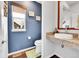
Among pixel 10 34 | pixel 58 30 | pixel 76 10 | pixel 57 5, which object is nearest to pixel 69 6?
pixel 76 10

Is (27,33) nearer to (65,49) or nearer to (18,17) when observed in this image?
(18,17)

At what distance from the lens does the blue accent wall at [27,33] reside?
9.80 ft

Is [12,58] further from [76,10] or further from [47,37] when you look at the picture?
[76,10]

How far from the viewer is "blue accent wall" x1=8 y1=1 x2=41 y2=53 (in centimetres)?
299

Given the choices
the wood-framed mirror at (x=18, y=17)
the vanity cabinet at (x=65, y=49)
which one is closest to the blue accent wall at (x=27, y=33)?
the wood-framed mirror at (x=18, y=17)

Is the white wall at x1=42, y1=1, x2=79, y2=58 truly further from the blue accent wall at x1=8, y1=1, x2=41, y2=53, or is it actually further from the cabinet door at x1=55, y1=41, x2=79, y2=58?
the blue accent wall at x1=8, y1=1, x2=41, y2=53

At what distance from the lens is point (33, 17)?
12.7 ft

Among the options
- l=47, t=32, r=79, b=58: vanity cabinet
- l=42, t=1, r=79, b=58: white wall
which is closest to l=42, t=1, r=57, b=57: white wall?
l=42, t=1, r=79, b=58: white wall

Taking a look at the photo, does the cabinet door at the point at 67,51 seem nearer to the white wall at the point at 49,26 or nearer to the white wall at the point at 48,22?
the white wall at the point at 49,26

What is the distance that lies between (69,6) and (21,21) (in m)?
2.27

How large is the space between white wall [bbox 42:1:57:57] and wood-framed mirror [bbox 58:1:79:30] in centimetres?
13

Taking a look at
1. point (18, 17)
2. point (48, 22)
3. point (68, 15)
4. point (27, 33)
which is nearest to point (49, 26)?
point (48, 22)

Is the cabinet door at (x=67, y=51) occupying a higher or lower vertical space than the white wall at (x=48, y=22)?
lower

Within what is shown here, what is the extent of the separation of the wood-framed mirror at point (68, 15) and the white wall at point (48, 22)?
13cm
